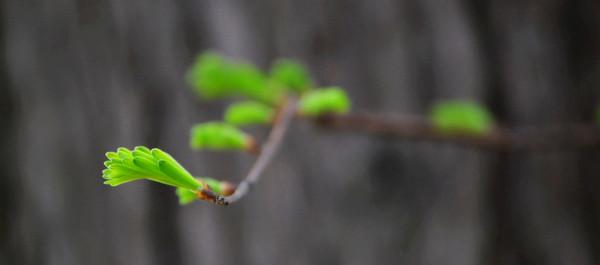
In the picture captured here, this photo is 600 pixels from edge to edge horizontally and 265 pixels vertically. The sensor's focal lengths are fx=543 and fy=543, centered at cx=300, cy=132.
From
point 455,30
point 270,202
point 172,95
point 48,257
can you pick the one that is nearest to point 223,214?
point 270,202

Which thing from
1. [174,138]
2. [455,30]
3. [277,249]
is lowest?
[277,249]

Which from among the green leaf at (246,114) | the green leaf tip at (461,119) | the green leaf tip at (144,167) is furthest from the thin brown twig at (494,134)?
the green leaf tip at (144,167)

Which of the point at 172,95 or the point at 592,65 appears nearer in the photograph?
the point at 592,65

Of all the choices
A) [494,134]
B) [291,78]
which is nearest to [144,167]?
[291,78]

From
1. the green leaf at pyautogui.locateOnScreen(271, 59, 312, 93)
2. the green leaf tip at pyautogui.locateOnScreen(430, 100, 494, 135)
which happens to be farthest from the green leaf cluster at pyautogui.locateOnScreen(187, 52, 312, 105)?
the green leaf tip at pyautogui.locateOnScreen(430, 100, 494, 135)

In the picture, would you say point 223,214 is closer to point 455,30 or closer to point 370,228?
point 370,228

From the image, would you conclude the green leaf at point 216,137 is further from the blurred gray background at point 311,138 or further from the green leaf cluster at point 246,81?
the blurred gray background at point 311,138

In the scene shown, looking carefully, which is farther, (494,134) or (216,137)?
(494,134)

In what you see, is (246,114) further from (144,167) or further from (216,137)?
(144,167)
